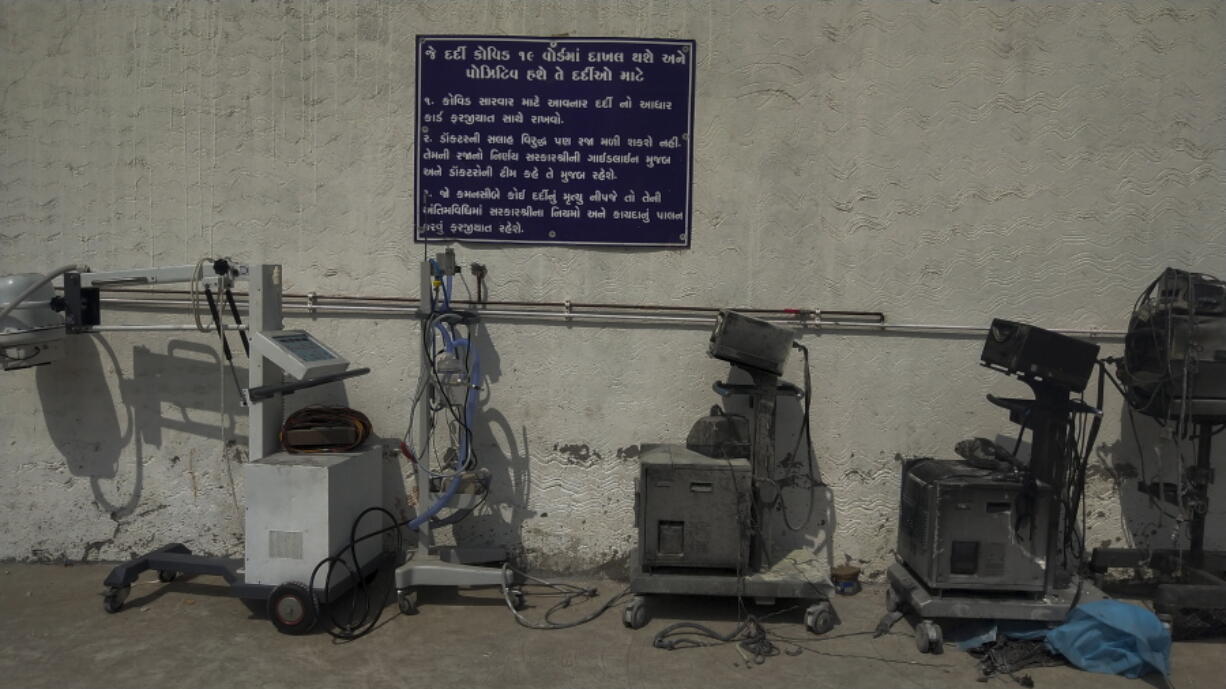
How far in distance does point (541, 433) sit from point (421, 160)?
1973mm

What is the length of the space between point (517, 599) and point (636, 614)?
0.79 m

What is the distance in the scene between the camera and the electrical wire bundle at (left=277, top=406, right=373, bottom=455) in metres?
5.38

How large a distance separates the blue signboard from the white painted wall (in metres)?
0.13

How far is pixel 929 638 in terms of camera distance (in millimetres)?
4898

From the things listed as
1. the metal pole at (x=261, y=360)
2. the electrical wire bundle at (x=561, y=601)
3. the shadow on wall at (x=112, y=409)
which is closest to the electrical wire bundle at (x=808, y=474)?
the electrical wire bundle at (x=561, y=601)

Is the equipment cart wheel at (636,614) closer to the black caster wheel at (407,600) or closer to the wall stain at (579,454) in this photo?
the wall stain at (579,454)

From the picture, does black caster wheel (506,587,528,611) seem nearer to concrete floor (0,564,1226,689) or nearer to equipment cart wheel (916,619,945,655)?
concrete floor (0,564,1226,689)

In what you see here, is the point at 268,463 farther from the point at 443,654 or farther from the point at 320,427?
the point at 443,654

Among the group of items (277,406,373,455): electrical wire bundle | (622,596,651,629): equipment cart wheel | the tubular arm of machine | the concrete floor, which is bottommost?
the concrete floor

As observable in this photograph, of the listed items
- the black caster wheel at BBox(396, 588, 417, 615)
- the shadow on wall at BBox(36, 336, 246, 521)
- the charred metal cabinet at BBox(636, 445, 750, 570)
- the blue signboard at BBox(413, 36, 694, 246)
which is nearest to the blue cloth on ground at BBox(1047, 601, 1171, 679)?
the charred metal cabinet at BBox(636, 445, 750, 570)

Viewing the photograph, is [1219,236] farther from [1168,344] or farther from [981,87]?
[981,87]

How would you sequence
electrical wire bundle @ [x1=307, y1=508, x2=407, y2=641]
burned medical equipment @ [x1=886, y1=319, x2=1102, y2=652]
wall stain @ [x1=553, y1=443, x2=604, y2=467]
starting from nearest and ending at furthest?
burned medical equipment @ [x1=886, y1=319, x2=1102, y2=652], electrical wire bundle @ [x1=307, y1=508, x2=407, y2=641], wall stain @ [x1=553, y1=443, x2=604, y2=467]

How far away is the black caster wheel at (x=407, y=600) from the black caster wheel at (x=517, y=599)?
57cm

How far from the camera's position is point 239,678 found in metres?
4.55
